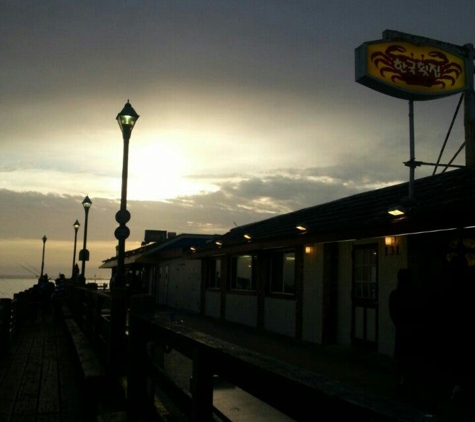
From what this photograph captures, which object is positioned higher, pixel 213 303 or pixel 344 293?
pixel 344 293

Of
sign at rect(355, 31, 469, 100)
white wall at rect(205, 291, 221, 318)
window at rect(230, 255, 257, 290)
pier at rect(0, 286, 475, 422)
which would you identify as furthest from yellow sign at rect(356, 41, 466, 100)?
white wall at rect(205, 291, 221, 318)

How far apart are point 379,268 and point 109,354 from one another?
6792mm

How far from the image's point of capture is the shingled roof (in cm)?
887

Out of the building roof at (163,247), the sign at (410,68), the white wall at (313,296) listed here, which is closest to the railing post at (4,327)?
the white wall at (313,296)

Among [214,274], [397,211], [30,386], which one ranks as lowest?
[30,386]

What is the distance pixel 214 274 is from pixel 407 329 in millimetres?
15985

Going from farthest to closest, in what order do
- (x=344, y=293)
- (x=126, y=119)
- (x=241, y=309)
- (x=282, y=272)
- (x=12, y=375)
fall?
(x=241, y=309)
(x=282, y=272)
(x=344, y=293)
(x=126, y=119)
(x=12, y=375)

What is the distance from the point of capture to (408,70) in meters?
11.2

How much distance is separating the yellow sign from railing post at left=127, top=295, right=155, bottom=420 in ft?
25.5

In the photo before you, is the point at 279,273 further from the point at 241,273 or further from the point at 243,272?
the point at 241,273

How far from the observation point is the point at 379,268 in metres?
11.8

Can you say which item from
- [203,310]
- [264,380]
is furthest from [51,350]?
[203,310]

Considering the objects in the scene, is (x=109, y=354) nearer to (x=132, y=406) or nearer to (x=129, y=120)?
(x=132, y=406)

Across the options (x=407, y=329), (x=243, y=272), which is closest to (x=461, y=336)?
(x=407, y=329)
